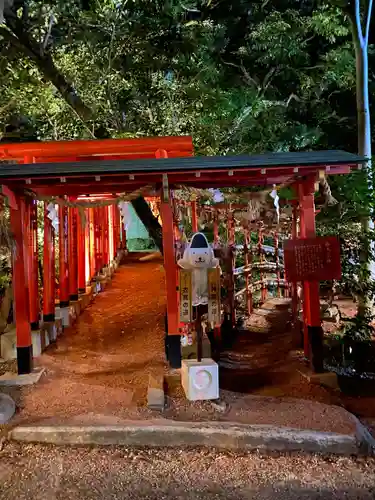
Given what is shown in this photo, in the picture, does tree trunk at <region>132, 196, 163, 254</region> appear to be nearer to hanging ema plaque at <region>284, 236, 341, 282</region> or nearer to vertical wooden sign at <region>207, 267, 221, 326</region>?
hanging ema plaque at <region>284, 236, 341, 282</region>

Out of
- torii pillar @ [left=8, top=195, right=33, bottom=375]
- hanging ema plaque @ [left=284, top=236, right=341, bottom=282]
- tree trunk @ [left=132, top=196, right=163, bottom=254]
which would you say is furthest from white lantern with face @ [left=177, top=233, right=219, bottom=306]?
tree trunk @ [left=132, top=196, right=163, bottom=254]

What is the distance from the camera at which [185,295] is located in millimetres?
6887

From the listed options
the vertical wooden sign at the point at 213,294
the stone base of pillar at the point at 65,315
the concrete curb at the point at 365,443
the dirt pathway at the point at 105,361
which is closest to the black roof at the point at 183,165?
the vertical wooden sign at the point at 213,294

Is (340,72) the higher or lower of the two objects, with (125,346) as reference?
higher

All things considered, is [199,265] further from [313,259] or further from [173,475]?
[173,475]

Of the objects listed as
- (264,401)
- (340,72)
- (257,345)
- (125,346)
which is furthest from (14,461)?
(340,72)

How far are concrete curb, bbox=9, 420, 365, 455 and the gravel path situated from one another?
0.48 ft

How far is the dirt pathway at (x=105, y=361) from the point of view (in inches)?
264

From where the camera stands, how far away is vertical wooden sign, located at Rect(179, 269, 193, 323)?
6.89 metres

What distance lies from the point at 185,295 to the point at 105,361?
3.32m

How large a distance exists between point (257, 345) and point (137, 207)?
5.90 meters

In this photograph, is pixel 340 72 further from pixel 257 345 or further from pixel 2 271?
pixel 2 271

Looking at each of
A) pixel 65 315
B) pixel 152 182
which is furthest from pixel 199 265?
pixel 65 315

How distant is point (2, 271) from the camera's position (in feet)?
36.9
